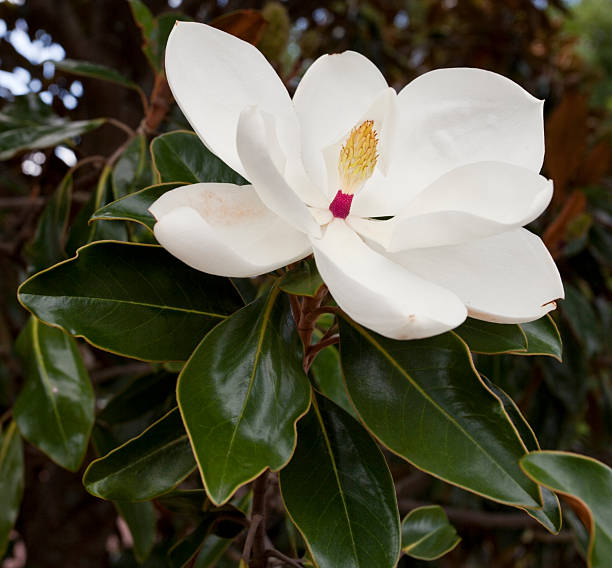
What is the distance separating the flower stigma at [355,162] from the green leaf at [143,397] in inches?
18.5

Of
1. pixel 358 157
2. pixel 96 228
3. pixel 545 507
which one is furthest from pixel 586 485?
pixel 96 228

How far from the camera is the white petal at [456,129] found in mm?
495

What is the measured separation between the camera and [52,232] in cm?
84

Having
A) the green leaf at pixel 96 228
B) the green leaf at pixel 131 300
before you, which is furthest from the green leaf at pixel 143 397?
the green leaf at pixel 131 300

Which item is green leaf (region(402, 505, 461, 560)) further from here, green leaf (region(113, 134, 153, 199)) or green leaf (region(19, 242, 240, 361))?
green leaf (region(113, 134, 153, 199))

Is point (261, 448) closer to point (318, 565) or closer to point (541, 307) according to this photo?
point (318, 565)

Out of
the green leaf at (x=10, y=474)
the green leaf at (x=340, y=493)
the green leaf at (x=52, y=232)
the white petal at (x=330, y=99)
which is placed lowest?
the green leaf at (x=10, y=474)

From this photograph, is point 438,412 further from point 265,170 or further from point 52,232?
point 52,232

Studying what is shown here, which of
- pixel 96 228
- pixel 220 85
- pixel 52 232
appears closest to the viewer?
pixel 220 85

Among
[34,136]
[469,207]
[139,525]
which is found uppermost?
[469,207]

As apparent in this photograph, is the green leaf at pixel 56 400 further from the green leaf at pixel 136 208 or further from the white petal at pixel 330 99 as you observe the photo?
the white petal at pixel 330 99

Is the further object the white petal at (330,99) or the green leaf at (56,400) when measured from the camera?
the green leaf at (56,400)

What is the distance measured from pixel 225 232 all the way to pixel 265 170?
2.6 inches

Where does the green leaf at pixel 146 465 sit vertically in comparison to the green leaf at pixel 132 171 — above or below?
below
